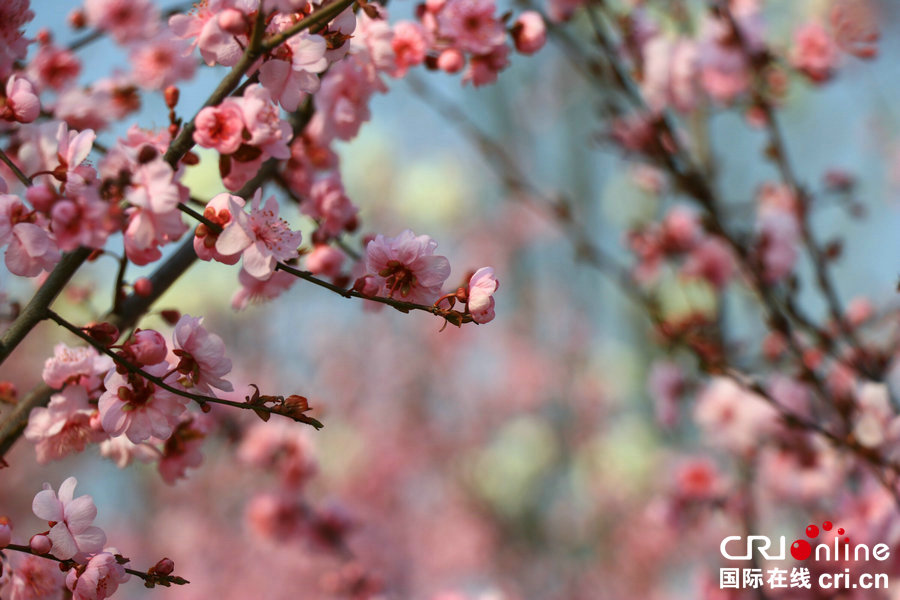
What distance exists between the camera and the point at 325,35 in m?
1.17

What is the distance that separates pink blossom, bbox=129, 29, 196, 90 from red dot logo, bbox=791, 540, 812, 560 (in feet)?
7.59

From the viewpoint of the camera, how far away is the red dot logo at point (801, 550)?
2.36 meters

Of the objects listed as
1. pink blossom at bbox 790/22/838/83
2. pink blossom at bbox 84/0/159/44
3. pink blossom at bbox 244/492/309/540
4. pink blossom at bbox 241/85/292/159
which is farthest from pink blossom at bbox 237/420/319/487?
pink blossom at bbox 790/22/838/83

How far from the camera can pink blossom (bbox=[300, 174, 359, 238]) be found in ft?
5.27

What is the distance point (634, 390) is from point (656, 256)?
23.6ft

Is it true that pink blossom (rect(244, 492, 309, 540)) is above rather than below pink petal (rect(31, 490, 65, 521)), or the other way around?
above

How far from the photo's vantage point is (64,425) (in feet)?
3.99

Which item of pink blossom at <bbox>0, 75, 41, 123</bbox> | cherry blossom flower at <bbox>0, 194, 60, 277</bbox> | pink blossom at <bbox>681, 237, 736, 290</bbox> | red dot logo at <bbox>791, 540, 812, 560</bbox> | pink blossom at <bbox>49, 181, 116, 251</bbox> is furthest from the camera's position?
pink blossom at <bbox>681, 237, 736, 290</bbox>

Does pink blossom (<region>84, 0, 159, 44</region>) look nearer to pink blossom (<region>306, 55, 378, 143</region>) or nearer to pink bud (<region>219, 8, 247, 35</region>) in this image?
pink blossom (<region>306, 55, 378, 143</region>)

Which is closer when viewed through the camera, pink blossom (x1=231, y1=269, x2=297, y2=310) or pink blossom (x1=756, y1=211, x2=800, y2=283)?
pink blossom (x1=231, y1=269, x2=297, y2=310)

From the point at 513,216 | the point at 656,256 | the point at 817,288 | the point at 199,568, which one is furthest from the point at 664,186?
the point at 513,216

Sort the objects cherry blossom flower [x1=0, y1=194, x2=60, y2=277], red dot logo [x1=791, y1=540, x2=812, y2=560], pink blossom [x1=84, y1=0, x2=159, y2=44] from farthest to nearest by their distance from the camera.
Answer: red dot logo [x1=791, y1=540, x2=812, y2=560] → pink blossom [x1=84, y1=0, x2=159, y2=44] → cherry blossom flower [x1=0, y1=194, x2=60, y2=277]

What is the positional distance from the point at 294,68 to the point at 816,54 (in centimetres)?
227

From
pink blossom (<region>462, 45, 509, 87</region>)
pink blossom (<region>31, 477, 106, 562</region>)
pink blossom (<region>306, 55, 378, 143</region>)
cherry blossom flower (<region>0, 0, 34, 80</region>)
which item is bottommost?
pink blossom (<region>31, 477, 106, 562</region>)
